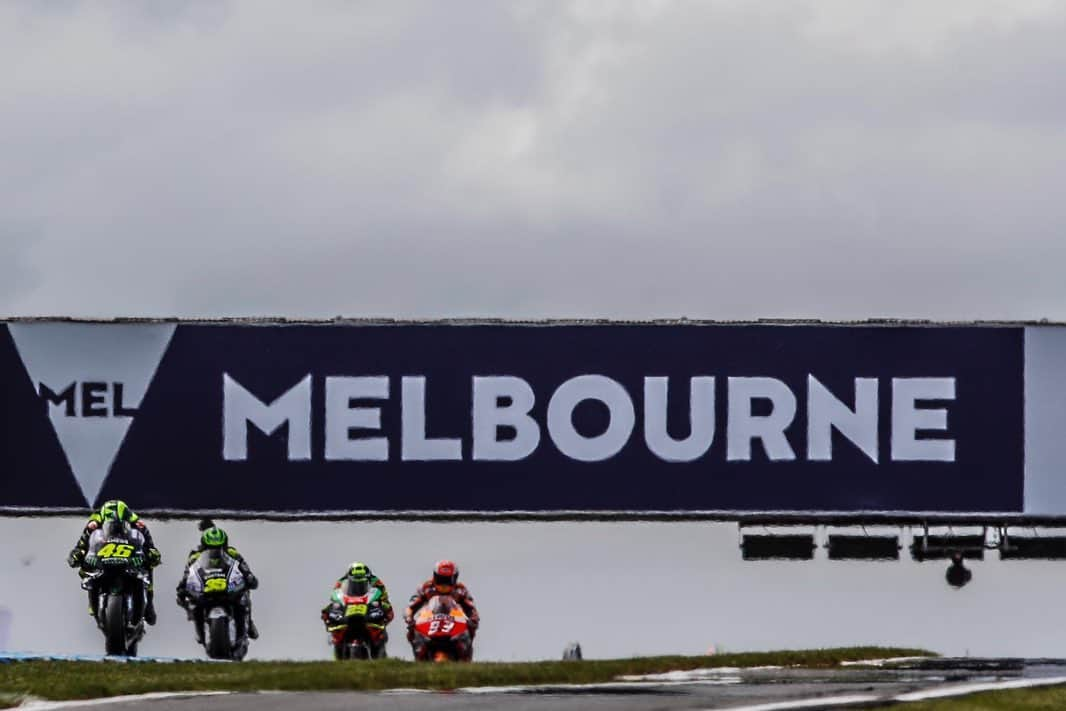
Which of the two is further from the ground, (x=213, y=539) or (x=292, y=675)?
(x=213, y=539)

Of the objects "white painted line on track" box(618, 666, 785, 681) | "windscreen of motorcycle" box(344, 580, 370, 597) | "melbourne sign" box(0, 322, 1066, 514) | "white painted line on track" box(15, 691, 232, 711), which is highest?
"melbourne sign" box(0, 322, 1066, 514)

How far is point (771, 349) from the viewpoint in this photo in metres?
40.2

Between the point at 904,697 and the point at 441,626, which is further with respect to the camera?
the point at 441,626

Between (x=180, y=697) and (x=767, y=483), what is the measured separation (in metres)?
22.5

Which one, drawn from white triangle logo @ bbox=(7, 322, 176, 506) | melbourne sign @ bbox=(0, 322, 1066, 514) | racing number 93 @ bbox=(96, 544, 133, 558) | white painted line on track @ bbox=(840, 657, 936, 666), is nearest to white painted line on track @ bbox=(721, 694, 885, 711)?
white painted line on track @ bbox=(840, 657, 936, 666)

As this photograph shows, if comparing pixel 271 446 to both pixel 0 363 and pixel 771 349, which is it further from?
pixel 771 349

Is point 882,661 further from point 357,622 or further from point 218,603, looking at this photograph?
point 218,603

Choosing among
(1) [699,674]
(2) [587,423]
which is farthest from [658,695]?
(2) [587,423]

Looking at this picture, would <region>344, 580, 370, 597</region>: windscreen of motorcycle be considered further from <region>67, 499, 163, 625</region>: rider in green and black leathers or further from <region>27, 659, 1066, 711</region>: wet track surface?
<region>27, 659, 1066, 711</region>: wet track surface

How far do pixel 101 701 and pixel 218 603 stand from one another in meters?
13.7

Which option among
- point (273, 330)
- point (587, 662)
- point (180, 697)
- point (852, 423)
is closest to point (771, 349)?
point (852, 423)

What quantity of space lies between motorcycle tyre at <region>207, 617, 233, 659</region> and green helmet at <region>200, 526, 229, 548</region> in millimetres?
960

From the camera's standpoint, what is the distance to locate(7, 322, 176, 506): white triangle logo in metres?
40.8

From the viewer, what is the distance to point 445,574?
101 feet
